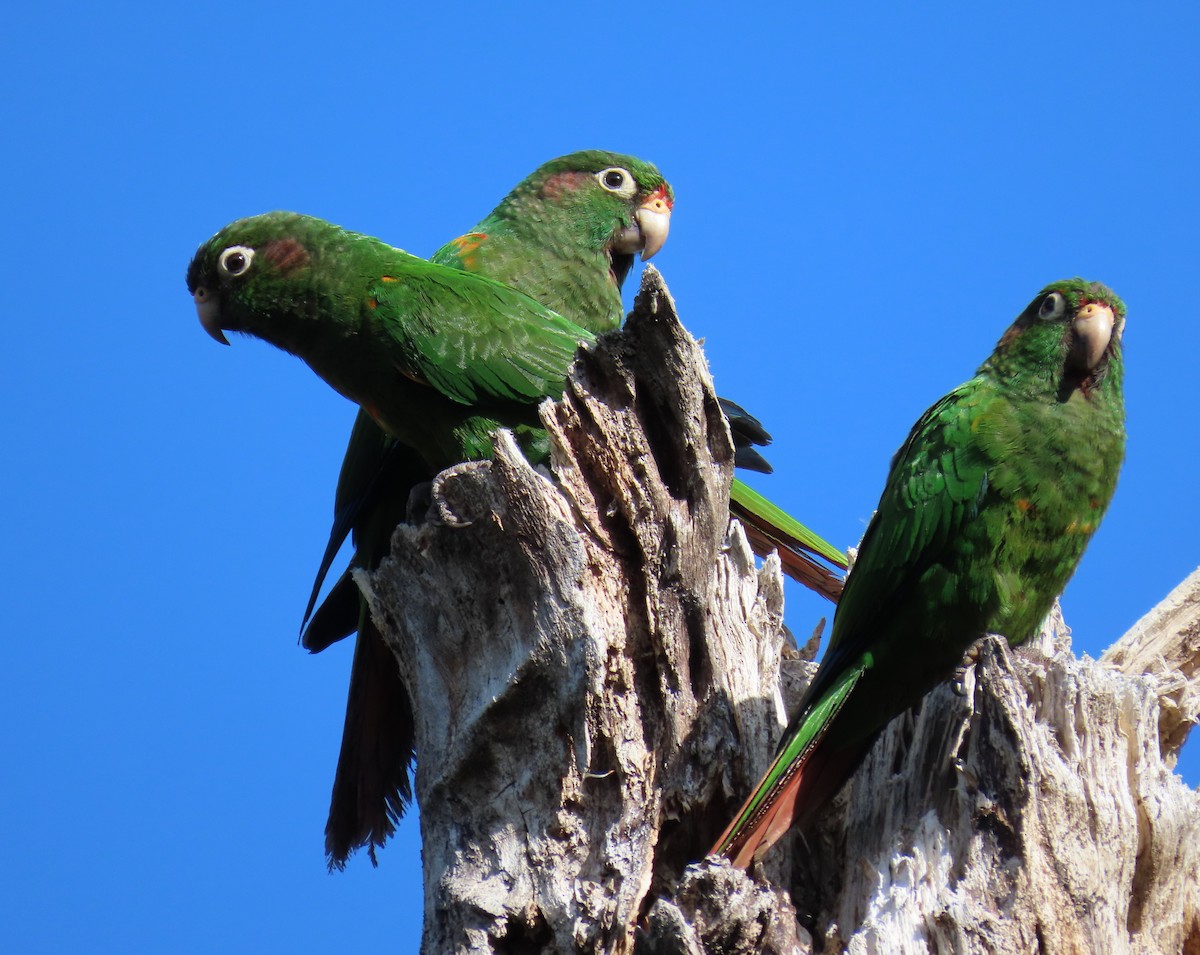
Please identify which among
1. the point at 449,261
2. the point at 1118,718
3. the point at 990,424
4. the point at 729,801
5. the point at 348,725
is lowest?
the point at 729,801

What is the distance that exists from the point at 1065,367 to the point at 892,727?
4.76ft

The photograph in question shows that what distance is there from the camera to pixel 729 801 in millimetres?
3516

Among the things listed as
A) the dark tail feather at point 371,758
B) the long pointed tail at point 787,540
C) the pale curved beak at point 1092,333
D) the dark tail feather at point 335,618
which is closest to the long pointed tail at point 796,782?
the long pointed tail at point 787,540

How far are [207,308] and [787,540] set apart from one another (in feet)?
8.77

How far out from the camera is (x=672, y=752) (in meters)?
3.48

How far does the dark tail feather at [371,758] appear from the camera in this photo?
4680 mm

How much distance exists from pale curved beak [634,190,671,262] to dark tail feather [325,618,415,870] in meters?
2.65

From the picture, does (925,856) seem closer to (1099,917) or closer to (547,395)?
(1099,917)

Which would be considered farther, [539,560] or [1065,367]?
[1065,367]

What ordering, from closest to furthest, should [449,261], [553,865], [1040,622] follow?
[553,865] < [1040,622] < [449,261]

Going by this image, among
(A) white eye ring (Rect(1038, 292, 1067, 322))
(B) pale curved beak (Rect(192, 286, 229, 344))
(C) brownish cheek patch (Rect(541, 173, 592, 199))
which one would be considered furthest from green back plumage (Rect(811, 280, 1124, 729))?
(B) pale curved beak (Rect(192, 286, 229, 344))

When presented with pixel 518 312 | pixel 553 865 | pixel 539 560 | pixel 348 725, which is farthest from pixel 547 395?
pixel 553 865

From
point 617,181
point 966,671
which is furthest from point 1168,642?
point 617,181

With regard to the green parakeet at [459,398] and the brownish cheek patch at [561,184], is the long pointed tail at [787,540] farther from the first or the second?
the brownish cheek patch at [561,184]
